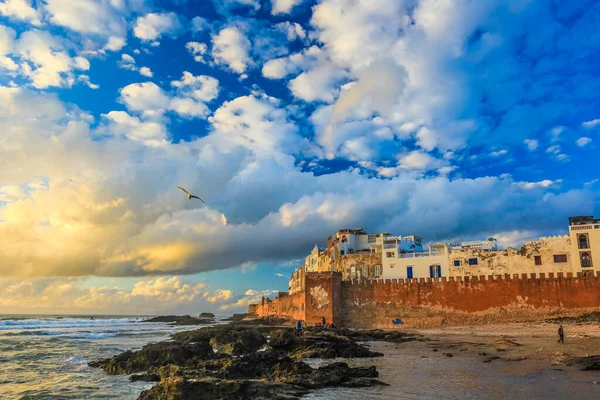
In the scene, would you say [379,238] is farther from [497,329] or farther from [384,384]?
[384,384]

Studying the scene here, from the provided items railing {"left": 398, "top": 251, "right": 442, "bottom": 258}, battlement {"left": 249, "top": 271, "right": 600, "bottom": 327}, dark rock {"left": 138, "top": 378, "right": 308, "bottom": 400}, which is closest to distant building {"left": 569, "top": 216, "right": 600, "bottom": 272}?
battlement {"left": 249, "top": 271, "right": 600, "bottom": 327}

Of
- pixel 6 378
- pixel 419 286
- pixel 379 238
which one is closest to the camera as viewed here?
pixel 6 378

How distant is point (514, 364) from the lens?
16.6 metres

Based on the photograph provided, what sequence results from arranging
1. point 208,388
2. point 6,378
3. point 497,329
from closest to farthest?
point 208,388
point 6,378
point 497,329

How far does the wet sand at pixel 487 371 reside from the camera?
11.8 m

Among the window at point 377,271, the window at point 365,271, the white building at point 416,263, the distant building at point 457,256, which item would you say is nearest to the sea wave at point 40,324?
the distant building at point 457,256

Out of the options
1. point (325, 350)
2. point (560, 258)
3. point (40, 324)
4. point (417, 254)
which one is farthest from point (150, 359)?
point (40, 324)

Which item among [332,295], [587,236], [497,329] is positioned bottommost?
[497,329]

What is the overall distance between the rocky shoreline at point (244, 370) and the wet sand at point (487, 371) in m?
0.93

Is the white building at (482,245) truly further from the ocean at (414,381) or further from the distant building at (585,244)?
the ocean at (414,381)

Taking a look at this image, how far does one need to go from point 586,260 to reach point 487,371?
28.1 m

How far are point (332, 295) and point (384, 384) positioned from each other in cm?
2804

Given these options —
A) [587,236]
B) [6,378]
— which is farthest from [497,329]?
[6,378]

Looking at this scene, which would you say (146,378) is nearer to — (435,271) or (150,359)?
(150,359)
